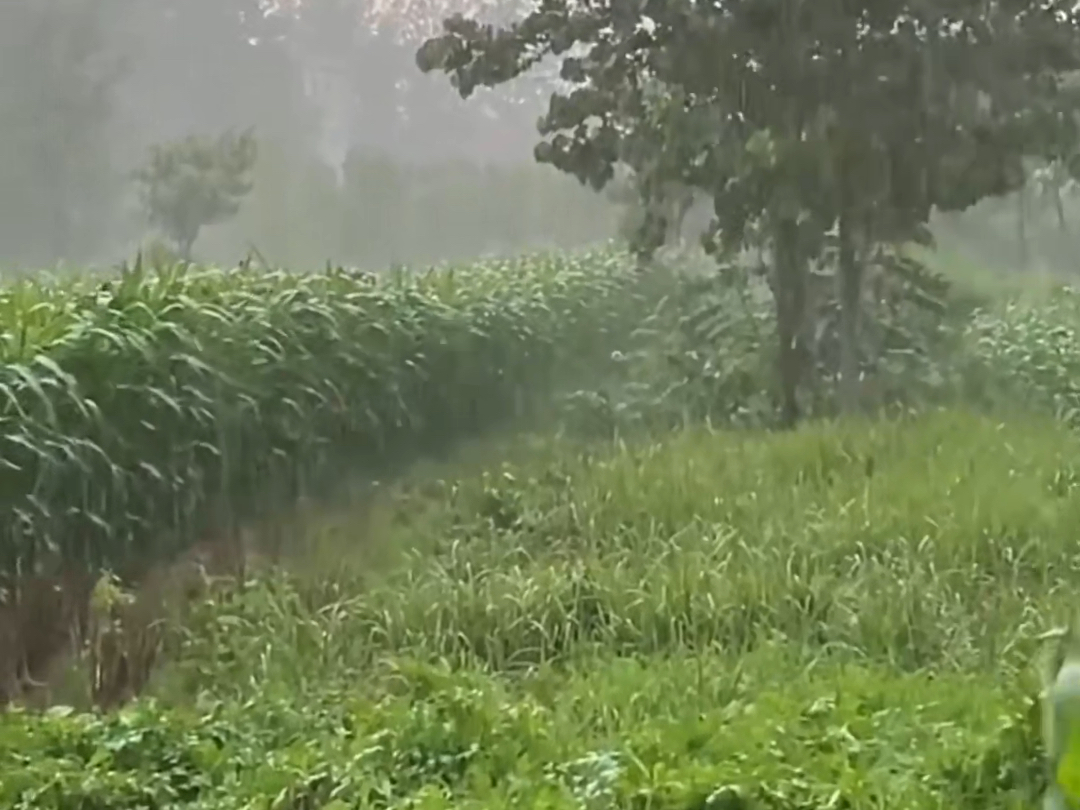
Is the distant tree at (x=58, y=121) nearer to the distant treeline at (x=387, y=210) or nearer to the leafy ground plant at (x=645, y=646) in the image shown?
the distant treeline at (x=387, y=210)

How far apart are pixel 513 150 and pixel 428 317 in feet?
2.13

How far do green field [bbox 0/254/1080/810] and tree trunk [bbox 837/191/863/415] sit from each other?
0.13 metres

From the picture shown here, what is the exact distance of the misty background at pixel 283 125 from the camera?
4266 millimetres

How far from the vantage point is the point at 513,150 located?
4.45 m

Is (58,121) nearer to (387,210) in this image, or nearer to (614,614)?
(387,210)

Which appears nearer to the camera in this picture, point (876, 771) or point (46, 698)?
point (876, 771)

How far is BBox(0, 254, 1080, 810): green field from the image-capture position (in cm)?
165

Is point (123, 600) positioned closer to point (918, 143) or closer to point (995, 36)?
point (918, 143)

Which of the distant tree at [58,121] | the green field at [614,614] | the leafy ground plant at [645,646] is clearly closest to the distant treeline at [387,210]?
the green field at [614,614]

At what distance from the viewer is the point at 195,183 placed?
4.10 metres

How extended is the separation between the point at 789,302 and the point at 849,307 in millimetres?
Answer: 172

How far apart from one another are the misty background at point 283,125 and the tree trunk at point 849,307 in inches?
13.8

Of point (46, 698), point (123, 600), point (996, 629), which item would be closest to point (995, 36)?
point (996, 629)

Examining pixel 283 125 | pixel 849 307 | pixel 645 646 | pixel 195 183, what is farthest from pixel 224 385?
pixel 849 307
